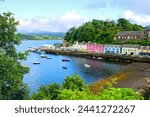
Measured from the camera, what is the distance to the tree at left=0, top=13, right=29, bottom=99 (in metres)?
12.2

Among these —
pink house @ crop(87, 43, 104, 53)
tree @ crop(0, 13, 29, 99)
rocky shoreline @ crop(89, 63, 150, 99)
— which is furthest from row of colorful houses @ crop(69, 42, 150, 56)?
tree @ crop(0, 13, 29, 99)

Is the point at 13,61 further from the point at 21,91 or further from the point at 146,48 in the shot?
the point at 146,48

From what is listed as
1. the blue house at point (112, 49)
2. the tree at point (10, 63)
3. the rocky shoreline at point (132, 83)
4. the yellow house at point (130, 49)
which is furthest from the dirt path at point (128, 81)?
the blue house at point (112, 49)

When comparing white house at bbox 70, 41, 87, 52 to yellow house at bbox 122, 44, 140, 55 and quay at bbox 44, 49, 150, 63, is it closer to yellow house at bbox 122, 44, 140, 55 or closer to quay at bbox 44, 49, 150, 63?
quay at bbox 44, 49, 150, 63

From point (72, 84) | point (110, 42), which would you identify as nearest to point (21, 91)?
point (72, 84)

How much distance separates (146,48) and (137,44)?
4.97 meters

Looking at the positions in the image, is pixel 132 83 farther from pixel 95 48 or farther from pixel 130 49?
pixel 95 48

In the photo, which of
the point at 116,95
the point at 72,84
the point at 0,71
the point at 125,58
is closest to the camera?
the point at 116,95

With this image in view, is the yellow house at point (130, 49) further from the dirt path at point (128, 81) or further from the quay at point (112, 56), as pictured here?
the dirt path at point (128, 81)

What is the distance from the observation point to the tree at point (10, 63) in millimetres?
12164

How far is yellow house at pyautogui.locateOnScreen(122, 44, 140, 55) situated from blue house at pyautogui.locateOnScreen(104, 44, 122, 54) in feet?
5.16

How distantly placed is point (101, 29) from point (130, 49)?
2135cm

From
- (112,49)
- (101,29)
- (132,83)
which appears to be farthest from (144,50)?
(132,83)

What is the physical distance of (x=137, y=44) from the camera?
78.2 m
